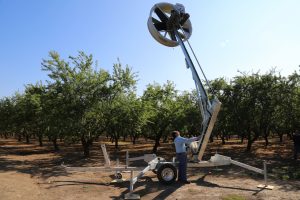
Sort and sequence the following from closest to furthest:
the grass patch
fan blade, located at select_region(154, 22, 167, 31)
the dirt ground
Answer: the grass patch
the dirt ground
fan blade, located at select_region(154, 22, 167, 31)

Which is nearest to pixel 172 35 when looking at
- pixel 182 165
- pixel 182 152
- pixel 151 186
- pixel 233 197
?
pixel 182 152

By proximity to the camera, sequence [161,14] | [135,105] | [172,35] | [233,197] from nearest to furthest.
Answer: [233,197]
[161,14]
[172,35]
[135,105]

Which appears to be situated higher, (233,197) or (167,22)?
(167,22)

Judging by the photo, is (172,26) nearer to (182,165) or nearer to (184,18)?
(184,18)

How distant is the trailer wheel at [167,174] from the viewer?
12.7m

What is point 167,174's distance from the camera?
504 inches

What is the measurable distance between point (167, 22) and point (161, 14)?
443 millimetres

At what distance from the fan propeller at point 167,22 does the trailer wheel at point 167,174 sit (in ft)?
18.0

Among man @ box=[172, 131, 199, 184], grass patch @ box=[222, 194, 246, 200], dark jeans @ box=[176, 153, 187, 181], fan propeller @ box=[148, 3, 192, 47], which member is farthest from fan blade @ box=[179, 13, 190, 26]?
grass patch @ box=[222, 194, 246, 200]

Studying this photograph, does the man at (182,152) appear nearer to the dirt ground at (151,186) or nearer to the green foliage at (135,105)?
the dirt ground at (151,186)

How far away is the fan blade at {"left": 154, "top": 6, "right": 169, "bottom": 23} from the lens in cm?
1465

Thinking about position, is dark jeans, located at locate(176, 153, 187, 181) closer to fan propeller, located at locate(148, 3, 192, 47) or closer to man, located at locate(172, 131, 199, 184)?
man, located at locate(172, 131, 199, 184)

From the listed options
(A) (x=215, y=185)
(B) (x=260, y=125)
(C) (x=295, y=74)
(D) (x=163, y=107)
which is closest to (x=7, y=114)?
(D) (x=163, y=107)

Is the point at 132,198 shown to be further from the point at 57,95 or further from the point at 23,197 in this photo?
the point at 57,95
